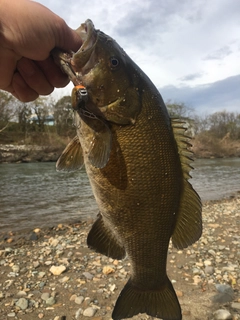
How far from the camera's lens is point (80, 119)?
6.77 ft

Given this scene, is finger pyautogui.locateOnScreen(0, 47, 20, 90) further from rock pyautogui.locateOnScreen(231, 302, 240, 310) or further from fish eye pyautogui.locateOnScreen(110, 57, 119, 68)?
rock pyautogui.locateOnScreen(231, 302, 240, 310)

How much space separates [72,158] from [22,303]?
3.29 m

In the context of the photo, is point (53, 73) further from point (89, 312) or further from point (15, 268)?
point (15, 268)

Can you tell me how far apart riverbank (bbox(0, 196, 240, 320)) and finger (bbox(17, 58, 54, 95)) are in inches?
124

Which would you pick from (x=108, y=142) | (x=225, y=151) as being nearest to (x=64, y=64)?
(x=108, y=142)

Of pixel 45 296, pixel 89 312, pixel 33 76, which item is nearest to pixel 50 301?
pixel 45 296

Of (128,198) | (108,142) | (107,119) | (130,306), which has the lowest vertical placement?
(130,306)

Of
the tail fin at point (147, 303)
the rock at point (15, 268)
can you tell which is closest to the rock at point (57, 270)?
the rock at point (15, 268)

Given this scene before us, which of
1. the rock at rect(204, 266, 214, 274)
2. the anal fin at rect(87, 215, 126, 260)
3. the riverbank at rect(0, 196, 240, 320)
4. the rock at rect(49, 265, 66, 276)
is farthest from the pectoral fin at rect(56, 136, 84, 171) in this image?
the rock at rect(204, 266, 214, 274)

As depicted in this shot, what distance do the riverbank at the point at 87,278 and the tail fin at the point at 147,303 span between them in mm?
1708

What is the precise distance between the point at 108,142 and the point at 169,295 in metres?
1.43

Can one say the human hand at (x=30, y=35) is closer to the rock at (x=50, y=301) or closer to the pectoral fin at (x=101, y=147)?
the pectoral fin at (x=101, y=147)

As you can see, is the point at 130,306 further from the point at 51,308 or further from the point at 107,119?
the point at 51,308

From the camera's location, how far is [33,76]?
2809 mm
